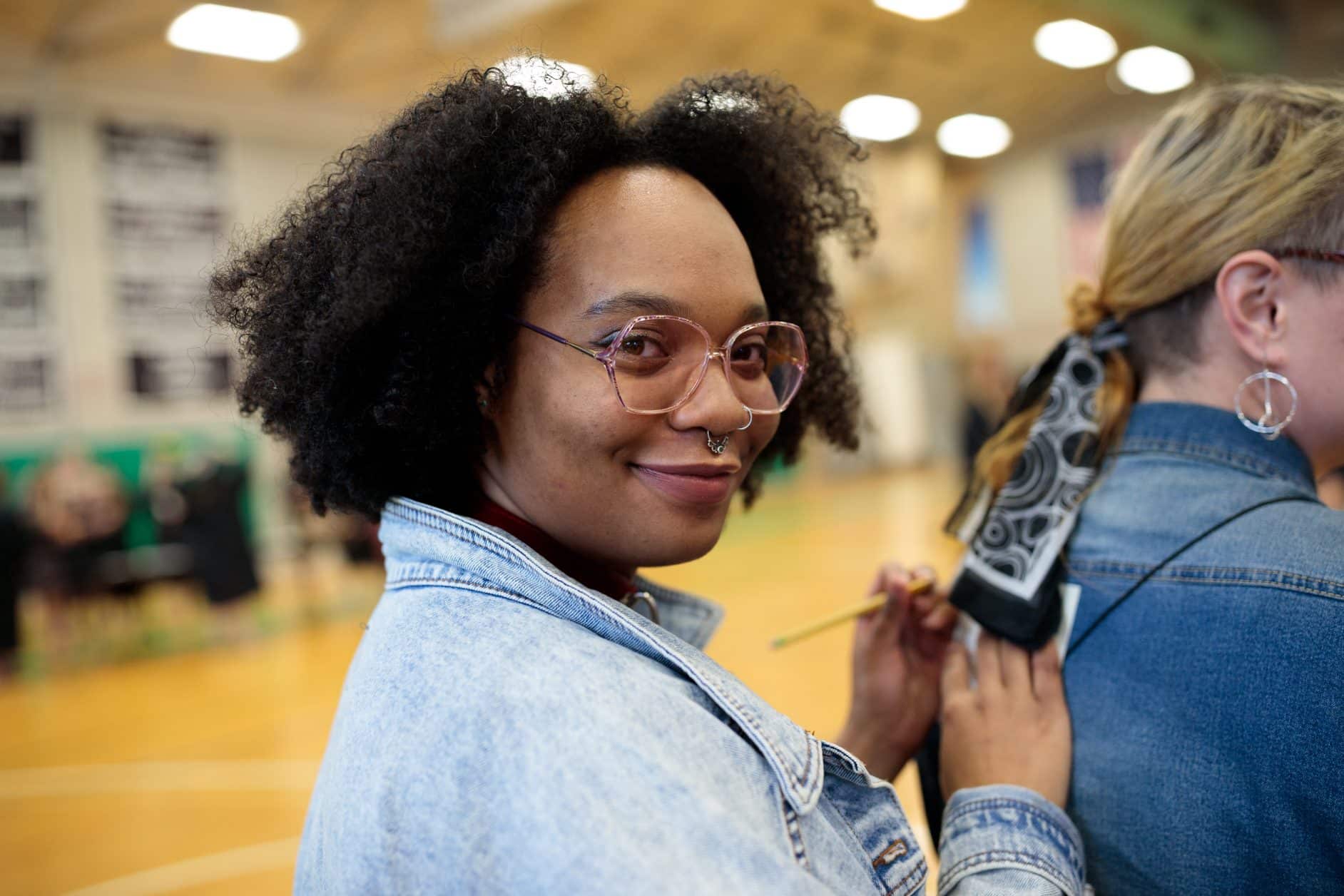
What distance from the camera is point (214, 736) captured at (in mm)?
5301

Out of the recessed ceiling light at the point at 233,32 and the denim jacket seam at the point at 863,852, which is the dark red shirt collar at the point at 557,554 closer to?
the denim jacket seam at the point at 863,852

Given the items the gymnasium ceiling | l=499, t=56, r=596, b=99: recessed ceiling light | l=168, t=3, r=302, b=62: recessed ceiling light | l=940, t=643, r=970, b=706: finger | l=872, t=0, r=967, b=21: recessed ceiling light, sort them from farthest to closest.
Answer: l=872, t=0, r=967, b=21: recessed ceiling light < the gymnasium ceiling < l=168, t=3, r=302, b=62: recessed ceiling light < l=940, t=643, r=970, b=706: finger < l=499, t=56, r=596, b=99: recessed ceiling light

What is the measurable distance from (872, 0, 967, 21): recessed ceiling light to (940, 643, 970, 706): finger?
8.80m

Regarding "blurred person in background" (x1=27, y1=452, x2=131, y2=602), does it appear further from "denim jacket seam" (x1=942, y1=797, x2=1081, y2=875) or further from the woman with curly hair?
"denim jacket seam" (x1=942, y1=797, x2=1081, y2=875)

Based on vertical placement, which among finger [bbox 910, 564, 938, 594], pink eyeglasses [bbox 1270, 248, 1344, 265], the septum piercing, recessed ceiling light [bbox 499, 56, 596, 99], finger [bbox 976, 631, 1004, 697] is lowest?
finger [bbox 976, 631, 1004, 697]

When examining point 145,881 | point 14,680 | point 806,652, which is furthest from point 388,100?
point 145,881

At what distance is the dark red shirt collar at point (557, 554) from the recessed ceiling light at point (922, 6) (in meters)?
9.11

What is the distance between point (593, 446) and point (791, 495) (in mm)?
14131

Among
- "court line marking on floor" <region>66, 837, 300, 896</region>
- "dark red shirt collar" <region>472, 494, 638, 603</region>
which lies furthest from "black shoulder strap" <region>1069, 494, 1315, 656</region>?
"court line marking on floor" <region>66, 837, 300, 896</region>

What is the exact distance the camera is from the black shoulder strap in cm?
116

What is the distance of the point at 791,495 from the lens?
49.2 ft

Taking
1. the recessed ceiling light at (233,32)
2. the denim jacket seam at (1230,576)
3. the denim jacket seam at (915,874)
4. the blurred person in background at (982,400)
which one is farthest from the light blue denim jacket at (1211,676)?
the recessed ceiling light at (233,32)

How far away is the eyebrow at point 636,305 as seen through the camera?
1008 mm

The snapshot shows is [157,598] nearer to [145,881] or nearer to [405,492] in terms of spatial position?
[145,881]
